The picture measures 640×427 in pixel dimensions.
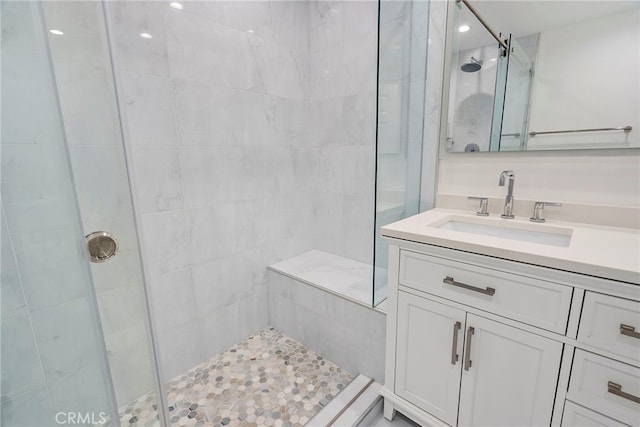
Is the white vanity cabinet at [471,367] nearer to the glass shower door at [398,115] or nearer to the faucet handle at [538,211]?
the glass shower door at [398,115]

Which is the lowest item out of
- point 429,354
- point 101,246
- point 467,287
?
point 429,354

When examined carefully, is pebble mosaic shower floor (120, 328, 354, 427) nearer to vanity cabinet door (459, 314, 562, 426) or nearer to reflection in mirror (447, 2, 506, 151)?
vanity cabinet door (459, 314, 562, 426)

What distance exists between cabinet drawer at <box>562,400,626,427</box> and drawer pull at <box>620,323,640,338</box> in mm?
264

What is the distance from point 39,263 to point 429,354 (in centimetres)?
130

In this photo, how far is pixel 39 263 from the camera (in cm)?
77

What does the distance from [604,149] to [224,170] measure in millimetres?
1747

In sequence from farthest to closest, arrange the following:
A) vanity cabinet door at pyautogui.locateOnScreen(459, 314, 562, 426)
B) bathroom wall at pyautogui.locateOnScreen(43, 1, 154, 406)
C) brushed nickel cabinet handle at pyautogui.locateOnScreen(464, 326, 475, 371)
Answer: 1. brushed nickel cabinet handle at pyautogui.locateOnScreen(464, 326, 475, 371)
2. vanity cabinet door at pyautogui.locateOnScreen(459, 314, 562, 426)
3. bathroom wall at pyautogui.locateOnScreen(43, 1, 154, 406)

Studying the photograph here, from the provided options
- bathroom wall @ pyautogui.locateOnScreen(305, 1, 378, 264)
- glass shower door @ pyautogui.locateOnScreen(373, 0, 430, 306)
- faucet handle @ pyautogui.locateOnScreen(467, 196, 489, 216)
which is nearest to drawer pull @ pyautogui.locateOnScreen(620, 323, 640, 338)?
faucet handle @ pyautogui.locateOnScreen(467, 196, 489, 216)

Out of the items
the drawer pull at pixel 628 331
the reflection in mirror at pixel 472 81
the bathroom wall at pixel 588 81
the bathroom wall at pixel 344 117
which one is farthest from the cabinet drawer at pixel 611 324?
the bathroom wall at pixel 344 117

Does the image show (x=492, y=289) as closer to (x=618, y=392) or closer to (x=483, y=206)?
(x=618, y=392)

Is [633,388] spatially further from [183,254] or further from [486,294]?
[183,254]

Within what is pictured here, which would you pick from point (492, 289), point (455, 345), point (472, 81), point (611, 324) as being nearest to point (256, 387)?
point (455, 345)

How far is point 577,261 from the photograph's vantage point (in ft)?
2.53

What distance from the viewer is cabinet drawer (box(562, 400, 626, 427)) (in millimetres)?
787
